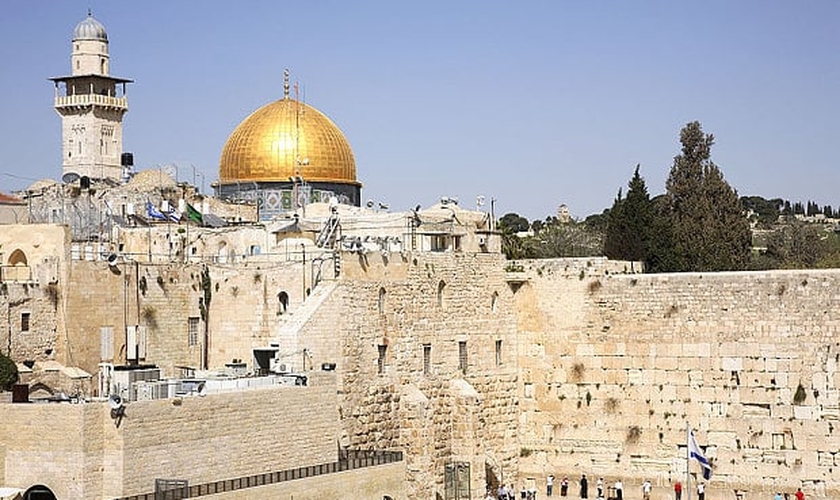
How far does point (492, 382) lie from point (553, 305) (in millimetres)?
2236

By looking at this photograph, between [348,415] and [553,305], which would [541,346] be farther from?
[348,415]

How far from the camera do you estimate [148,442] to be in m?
25.0

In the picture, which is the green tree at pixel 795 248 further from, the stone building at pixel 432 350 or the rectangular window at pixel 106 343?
the rectangular window at pixel 106 343

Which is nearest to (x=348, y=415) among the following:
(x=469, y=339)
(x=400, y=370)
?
(x=400, y=370)

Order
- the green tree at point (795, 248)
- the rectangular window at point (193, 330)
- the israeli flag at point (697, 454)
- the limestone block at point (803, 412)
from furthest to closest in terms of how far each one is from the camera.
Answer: the green tree at point (795, 248), the rectangular window at point (193, 330), the limestone block at point (803, 412), the israeli flag at point (697, 454)

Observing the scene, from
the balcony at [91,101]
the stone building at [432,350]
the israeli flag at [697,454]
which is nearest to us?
the stone building at [432,350]

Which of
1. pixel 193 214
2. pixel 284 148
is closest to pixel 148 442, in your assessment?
pixel 193 214

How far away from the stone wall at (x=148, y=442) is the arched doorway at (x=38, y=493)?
0.11 meters

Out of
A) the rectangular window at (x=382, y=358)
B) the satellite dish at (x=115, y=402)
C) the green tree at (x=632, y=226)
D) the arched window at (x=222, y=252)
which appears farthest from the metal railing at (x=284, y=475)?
the green tree at (x=632, y=226)

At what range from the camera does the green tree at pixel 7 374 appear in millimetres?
28906

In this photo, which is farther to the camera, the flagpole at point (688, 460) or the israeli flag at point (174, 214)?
the israeli flag at point (174, 214)

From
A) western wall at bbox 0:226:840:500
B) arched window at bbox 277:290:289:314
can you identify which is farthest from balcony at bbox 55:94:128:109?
arched window at bbox 277:290:289:314

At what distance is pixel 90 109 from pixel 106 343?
63.7 ft

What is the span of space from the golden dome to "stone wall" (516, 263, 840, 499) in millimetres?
9334
